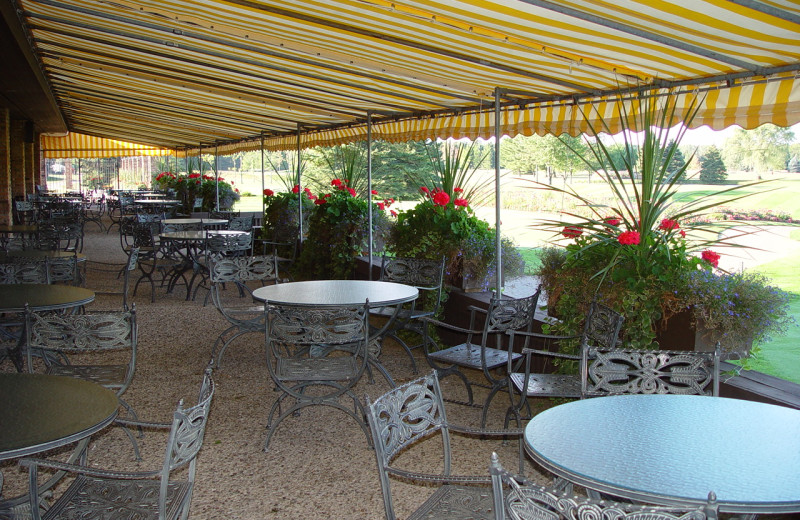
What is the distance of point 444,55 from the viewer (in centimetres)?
405

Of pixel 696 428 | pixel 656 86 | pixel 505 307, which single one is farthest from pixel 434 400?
pixel 656 86

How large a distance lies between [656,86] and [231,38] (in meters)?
2.99

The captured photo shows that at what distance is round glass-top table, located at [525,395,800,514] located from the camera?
166 centimetres

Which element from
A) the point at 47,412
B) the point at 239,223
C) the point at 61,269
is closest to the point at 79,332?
the point at 47,412

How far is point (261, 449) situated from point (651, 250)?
252 centimetres

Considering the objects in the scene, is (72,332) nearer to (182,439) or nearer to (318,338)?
(318,338)

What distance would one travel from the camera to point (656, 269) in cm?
380

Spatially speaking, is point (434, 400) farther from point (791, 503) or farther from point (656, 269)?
point (656, 269)

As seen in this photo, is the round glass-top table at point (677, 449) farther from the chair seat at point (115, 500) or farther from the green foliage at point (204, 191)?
the green foliage at point (204, 191)

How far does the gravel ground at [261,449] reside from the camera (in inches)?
124

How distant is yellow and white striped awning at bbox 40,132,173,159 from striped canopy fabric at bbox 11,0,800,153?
1801 cm

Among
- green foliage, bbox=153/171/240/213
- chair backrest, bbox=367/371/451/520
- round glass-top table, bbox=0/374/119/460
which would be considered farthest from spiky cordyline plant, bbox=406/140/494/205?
green foliage, bbox=153/171/240/213

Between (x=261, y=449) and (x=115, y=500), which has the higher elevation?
(x=115, y=500)

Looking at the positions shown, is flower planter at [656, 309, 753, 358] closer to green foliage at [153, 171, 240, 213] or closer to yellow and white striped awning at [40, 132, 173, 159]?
green foliage at [153, 171, 240, 213]
